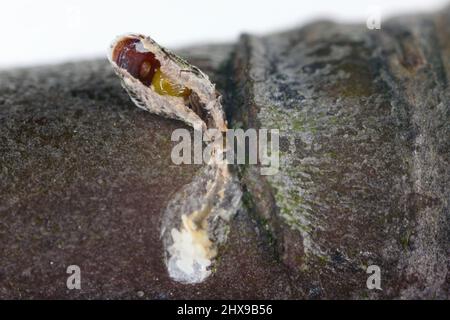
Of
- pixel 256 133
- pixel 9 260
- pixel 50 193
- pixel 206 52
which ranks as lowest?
pixel 9 260

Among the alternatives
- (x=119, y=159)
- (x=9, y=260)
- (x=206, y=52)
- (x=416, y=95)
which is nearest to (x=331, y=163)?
(x=416, y=95)

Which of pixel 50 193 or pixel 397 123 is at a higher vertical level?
pixel 397 123

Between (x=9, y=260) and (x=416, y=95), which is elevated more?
(x=416, y=95)

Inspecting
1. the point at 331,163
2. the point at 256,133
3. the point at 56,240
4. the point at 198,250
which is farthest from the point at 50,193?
the point at 331,163

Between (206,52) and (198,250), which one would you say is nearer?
(198,250)

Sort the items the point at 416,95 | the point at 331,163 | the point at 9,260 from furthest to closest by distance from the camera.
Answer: the point at 416,95, the point at 331,163, the point at 9,260

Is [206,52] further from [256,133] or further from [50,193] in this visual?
[50,193]

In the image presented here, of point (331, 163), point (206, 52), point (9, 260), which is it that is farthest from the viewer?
point (206, 52)
